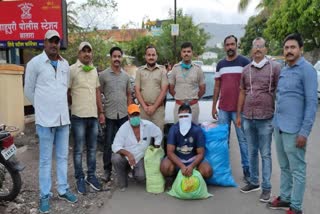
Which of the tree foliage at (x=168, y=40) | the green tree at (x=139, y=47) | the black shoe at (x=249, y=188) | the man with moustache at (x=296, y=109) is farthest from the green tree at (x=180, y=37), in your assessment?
the man with moustache at (x=296, y=109)

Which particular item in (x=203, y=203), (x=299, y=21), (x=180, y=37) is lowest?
(x=203, y=203)

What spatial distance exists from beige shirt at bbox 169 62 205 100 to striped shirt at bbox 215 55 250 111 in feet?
1.20

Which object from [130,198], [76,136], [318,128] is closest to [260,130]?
[130,198]

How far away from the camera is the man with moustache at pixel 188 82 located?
571cm

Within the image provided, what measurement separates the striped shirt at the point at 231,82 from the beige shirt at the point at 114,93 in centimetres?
148

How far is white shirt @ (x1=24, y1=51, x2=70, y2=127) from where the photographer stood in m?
4.53

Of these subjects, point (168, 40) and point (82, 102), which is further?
point (168, 40)

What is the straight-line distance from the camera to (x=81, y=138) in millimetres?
5172

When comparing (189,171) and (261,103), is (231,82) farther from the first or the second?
(189,171)

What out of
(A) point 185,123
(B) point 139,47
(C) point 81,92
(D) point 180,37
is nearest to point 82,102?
(C) point 81,92

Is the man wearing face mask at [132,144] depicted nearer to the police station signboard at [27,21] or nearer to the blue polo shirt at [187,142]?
the blue polo shirt at [187,142]

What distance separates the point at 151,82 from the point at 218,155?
4.85 feet

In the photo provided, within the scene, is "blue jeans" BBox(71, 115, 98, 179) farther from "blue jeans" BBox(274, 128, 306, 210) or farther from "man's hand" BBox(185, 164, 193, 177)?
"blue jeans" BBox(274, 128, 306, 210)

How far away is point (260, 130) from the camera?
4918 millimetres
